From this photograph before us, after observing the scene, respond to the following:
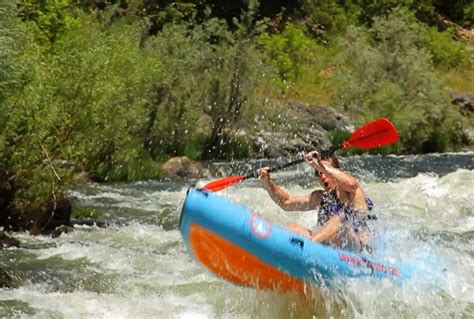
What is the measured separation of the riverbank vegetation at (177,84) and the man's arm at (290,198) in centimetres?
245

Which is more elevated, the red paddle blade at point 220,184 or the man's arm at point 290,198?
the red paddle blade at point 220,184

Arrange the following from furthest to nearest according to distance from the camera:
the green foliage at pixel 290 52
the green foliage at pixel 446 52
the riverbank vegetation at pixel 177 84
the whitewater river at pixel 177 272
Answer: the green foliage at pixel 446 52 < the green foliage at pixel 290 52 < the riverbank vegetation at pixel 177 84 < the whitewater river at pixel 177 272

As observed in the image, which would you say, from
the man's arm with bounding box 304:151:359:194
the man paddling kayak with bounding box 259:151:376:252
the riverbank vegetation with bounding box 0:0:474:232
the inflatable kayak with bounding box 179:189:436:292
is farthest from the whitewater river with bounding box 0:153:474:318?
the riverbank vegetation with bounding box 0:0:474:232

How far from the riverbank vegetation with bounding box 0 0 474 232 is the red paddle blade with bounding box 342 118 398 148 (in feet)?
9.76

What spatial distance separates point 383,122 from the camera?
762 centimetres

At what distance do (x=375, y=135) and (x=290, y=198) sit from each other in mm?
1042

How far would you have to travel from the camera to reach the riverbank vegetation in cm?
966

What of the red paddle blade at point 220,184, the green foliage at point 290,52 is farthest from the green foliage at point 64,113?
the green foliage at point 290,52

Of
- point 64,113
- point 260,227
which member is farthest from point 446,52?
point 260,227

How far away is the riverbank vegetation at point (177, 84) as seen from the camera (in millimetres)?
9656

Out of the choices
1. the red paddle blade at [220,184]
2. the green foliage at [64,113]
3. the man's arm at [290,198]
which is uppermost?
the red paddle blade at [220,184]

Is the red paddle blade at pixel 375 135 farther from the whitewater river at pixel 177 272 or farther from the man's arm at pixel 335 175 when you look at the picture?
the man's arm at pixel 335 175

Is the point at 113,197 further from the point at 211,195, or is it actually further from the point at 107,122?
the point at 211,195

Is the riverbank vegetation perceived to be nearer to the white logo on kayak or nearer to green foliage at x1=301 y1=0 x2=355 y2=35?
green foliage at x1=301 y1=0 x2=355 y2=35
